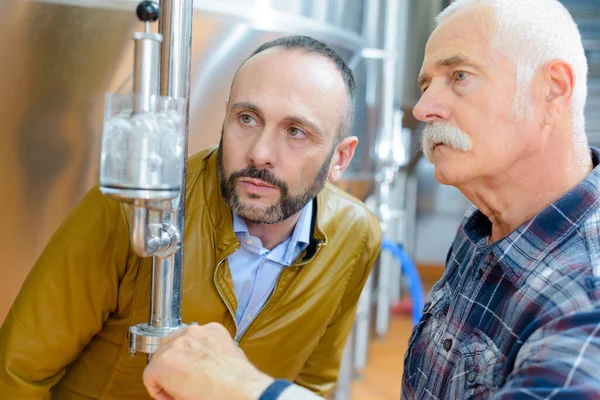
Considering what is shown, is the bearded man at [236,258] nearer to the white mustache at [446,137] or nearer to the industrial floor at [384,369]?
the white mustache at [446,137]

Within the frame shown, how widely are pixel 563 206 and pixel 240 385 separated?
49 cm

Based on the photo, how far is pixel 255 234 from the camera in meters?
1.30

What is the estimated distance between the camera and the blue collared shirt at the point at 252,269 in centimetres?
126

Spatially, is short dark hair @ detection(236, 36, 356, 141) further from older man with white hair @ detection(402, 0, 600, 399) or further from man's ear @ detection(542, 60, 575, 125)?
man's ear @ detection(542, 60, 575, 125)

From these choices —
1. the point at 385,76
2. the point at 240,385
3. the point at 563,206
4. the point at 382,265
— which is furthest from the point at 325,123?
the point at 382,265

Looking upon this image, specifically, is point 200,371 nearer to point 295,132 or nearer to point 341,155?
point 295,132

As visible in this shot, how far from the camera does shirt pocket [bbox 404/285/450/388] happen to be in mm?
1123

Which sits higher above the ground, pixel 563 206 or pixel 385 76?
pixel 385 76

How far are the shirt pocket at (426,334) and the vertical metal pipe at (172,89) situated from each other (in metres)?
0.43

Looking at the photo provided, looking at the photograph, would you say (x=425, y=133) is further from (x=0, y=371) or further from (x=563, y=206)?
(x=0, y=371)

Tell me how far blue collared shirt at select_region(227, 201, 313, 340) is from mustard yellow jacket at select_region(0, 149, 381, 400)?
0.02m

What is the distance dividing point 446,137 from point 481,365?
0.32 metres

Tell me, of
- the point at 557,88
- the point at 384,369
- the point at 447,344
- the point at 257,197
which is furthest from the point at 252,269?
the point at 384,369

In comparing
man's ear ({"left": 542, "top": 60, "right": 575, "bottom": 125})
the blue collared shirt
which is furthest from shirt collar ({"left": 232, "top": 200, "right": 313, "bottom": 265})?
man's ear ({"left": 542, "top": 60, "right": 575, "bottom": 125})
